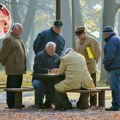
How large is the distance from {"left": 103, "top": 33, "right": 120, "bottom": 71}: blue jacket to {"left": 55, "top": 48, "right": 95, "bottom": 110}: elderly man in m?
0.54

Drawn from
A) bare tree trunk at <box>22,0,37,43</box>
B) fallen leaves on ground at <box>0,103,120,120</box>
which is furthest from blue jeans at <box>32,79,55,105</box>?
bare tree trunk at <box>22,0,37,43</box>

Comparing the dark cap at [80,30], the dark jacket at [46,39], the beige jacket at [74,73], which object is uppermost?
the dark cap at [80,30]

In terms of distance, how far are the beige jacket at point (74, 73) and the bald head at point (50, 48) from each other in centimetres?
41

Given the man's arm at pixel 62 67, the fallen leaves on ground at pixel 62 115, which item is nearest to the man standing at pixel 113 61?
the fallen leaves on ground at pixel 62 115

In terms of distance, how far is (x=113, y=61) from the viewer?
12594 millimetres

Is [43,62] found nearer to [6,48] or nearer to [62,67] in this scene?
[62,67]

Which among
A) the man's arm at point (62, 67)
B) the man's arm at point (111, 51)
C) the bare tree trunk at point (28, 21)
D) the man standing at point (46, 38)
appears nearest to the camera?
the man's arm at point (111, 51)

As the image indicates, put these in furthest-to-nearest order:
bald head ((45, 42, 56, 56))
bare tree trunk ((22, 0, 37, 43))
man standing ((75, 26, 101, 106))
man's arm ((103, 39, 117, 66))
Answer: bare tree trunk ((22, 0, 37, 43)), man standing ((75, 26, 101, 106)), bald head ((45, 42, 56, 56)), man's arm ((103, 39, 117, 66))

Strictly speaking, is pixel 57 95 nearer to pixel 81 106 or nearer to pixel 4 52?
pixel 81 106

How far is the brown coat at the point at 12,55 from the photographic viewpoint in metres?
13.2

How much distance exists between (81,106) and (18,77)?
167cm

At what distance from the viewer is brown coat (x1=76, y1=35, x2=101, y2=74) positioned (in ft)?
43.9

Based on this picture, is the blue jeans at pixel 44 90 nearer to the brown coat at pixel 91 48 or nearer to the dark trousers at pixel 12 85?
the dark trousers at pixel 12 85

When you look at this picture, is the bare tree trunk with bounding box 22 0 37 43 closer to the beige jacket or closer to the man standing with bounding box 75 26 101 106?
the man standing with bounding box 75 26 101 106
